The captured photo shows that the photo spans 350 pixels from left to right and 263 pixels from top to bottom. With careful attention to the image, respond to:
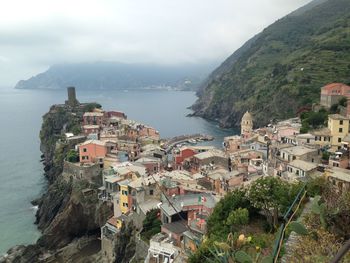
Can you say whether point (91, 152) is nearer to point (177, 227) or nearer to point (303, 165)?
point (177, 227)

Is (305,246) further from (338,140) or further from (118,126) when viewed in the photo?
(118,126)

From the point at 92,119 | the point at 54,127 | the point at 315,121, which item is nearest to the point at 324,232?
the point at 315,121

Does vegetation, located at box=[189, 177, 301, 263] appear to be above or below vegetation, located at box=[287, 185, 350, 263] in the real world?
below

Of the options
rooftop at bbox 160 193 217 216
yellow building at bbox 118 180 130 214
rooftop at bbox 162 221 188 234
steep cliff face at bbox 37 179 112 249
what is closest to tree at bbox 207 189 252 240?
rooftop at bbox 162 221 188 234

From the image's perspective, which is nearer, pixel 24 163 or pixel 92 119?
pixel 92 119

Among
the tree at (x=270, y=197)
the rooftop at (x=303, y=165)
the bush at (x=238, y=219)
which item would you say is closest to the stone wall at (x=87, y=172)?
the rooftop at (x=303, y=165)

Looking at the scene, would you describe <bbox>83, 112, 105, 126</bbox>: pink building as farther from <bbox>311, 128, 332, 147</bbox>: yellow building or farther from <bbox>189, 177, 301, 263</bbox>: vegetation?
<bbox>189, 177, 301, 263</bbox>: vegetation
